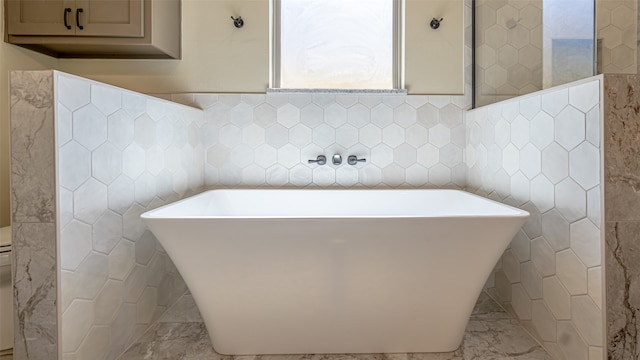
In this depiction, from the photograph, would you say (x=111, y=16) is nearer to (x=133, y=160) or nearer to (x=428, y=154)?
(x=133, y=160)

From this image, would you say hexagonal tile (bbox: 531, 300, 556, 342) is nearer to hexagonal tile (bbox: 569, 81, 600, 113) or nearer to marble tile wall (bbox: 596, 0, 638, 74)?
hexagonal tile (bbox: 569, 81, 600, 113)

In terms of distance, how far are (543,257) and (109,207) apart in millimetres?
1487

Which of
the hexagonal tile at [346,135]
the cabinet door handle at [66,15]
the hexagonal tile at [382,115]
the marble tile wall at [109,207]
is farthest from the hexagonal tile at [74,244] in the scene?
the hexagonal tile at [382,115]

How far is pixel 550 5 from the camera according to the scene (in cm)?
140

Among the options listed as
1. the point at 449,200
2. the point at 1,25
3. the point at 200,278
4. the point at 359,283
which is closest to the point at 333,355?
the point at 359,283

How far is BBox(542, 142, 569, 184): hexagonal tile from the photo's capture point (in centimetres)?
110

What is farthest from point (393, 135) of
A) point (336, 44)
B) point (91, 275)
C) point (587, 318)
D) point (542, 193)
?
point (91, 275)

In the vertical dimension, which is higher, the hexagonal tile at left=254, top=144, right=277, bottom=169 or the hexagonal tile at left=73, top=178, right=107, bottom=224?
the hexagonal tile at left=254, top=144, right=277, bottom=169

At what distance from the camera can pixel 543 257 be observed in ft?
3.94

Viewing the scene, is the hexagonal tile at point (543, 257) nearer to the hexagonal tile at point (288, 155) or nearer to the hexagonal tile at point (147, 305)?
the hexagonal tile at point (288, 155)

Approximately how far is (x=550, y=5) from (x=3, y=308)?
92.4 inches

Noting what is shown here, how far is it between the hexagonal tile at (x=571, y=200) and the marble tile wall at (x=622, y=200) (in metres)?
0.08

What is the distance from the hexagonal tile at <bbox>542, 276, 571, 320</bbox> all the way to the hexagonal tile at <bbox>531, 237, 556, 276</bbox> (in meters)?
0.03

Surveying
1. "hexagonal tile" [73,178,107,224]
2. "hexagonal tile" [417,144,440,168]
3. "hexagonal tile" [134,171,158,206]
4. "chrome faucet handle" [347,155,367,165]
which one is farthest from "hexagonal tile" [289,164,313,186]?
"hexagonal tile" [73,178,107,224]
